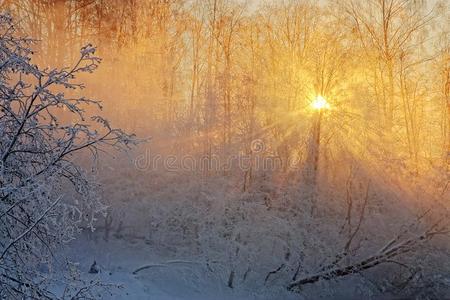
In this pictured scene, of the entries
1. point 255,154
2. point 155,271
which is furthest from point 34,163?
point 255,154

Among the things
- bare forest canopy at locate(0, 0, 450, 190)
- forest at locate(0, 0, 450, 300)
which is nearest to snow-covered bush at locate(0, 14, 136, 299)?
forest at locate(0, 0, 450, 300)

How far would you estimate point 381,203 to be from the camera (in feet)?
52.8

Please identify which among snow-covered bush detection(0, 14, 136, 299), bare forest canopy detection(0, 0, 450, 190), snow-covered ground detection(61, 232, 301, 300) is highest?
bare forest canopy detection(0, 0, 450, 190)

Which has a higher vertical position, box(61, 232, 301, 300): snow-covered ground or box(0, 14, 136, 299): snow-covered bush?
box(0, 14, 136, 299): snow-covered bush

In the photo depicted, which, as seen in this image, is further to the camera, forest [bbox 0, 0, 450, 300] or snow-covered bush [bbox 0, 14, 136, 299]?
forest [bbox 0, 0, 450, 300]

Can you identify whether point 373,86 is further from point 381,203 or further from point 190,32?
point 190,32

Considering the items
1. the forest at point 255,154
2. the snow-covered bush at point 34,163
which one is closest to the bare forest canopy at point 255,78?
the forest at point 255,154

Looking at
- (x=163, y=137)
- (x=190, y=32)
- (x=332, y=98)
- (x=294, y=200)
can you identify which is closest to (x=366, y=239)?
(x=294, y=200)

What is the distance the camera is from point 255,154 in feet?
61.1

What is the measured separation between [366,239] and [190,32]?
13082 mm

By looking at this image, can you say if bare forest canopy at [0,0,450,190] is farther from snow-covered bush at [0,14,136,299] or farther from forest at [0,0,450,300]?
snow-covered bush at [0,14,136,299]

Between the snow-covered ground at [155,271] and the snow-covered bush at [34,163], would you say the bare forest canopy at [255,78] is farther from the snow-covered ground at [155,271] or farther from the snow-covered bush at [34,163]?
the snow-covered bush at [34,163]

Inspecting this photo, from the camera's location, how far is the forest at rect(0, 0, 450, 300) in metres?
14.9

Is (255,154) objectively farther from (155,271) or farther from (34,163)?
(34,163)
